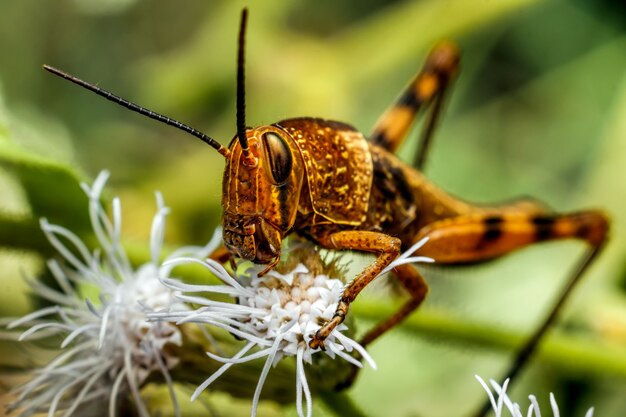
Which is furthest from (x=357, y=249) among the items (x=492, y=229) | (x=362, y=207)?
(x=492, y=229)

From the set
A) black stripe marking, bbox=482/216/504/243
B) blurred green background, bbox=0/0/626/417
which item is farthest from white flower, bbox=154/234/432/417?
blurred green background, bbox=0/0/626/417

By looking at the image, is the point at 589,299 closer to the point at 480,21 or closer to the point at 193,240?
the point at 480,21

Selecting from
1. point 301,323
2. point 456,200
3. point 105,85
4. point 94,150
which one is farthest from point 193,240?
point 301,323

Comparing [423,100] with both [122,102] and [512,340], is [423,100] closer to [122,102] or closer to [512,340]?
[512,340]

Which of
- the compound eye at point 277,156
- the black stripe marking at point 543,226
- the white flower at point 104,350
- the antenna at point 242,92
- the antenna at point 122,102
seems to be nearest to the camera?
the antenna at point 242,92

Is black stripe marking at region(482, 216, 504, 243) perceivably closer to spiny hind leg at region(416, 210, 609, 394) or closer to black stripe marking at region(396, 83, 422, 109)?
spiny hind leg at region(416, 210, 609, 394)

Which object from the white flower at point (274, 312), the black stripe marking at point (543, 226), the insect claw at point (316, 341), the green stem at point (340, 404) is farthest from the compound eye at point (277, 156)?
the black stripe marking at point (543, 226)

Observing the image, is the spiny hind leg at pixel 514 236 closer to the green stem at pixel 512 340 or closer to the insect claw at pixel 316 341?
the green stem at pixel 512 340

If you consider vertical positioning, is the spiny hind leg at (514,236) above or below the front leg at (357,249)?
below

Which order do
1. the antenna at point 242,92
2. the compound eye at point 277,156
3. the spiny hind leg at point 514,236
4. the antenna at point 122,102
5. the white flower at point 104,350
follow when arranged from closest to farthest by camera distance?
the antenna at point 242,92, the antenna at point 122,102, the compound eye at point 277,156, the white flower at point 104,350, the spiny hind leg at point 514,236
